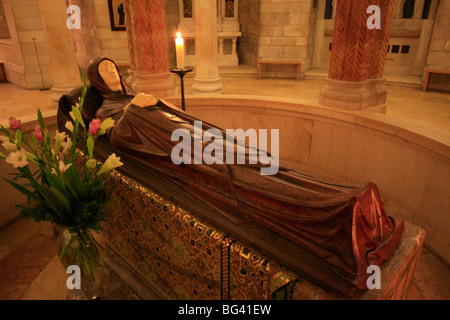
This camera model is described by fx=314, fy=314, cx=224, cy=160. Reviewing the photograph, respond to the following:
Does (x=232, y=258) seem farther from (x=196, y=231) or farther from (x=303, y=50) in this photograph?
(x=303, y=50)

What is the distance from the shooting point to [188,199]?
1991 millimetres

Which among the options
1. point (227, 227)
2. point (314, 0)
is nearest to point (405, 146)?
point (227, 227)

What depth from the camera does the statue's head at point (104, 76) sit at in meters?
2.67

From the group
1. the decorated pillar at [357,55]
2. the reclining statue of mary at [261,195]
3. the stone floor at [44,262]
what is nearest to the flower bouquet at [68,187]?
the reclining statue of mary at [261,195]

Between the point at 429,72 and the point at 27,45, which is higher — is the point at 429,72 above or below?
below

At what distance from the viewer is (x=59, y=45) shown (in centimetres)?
427

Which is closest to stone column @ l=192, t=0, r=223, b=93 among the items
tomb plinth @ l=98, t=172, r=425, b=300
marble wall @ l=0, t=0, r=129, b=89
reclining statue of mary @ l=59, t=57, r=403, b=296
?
reclining statue of mary @ l=59, t=57, r=403, b=296

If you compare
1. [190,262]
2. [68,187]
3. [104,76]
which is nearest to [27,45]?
[104,76]

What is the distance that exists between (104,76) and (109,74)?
5cm

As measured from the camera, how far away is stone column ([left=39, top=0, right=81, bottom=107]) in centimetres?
411

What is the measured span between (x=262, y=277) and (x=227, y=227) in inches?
13.1

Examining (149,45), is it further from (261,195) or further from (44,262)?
(261,195)

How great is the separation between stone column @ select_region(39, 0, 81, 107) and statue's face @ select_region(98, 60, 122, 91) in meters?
2.00

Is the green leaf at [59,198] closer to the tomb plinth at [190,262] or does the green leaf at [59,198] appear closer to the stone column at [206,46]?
the tomb plinth at [190,262]
